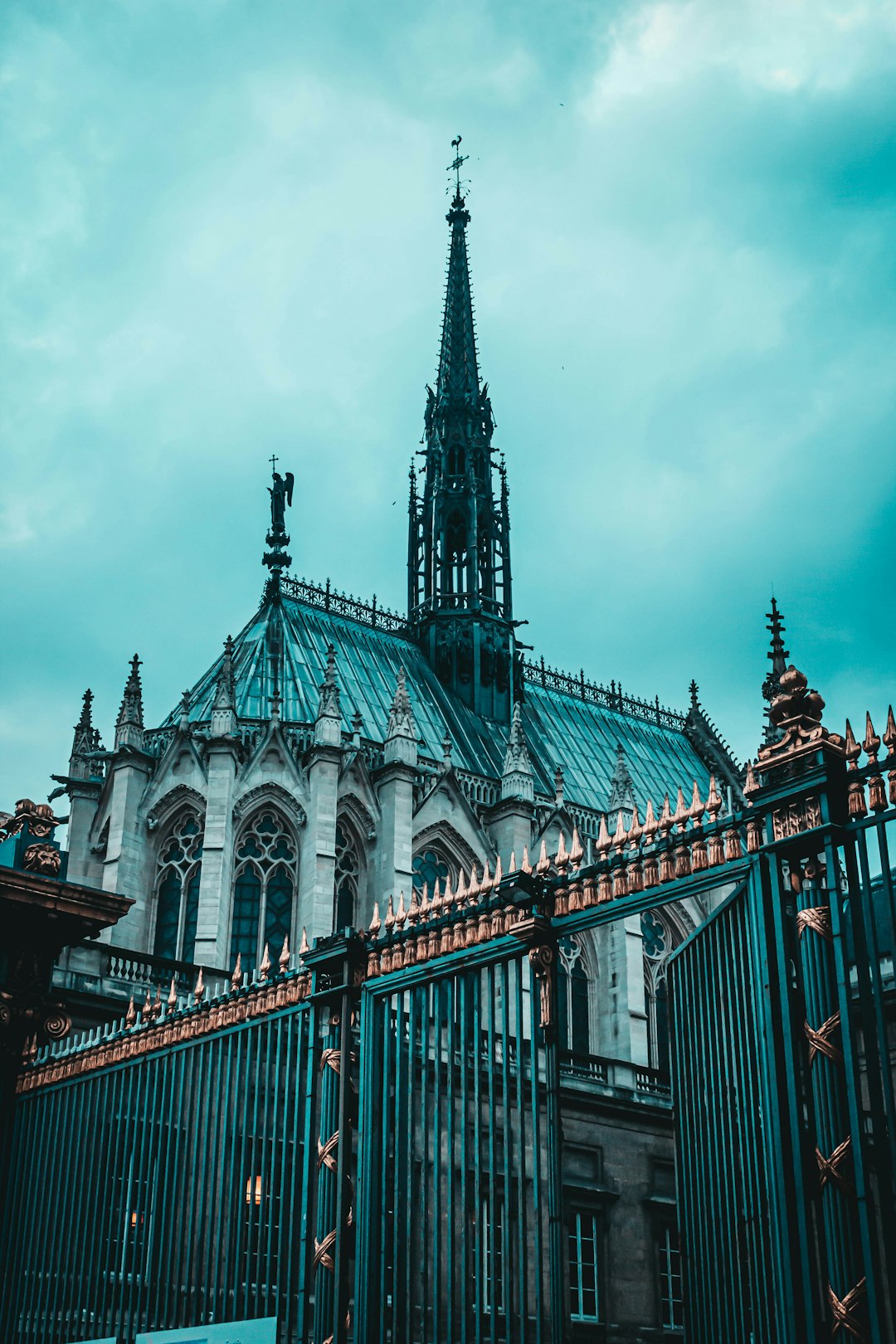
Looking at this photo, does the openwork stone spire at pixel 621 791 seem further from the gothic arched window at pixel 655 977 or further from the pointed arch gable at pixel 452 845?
the pointed arch gable at pixel 452 845

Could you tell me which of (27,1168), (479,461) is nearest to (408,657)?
(479,461)

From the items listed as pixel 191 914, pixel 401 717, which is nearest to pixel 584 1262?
pixel 191 914

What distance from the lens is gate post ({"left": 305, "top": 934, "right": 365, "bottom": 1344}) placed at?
9.30 m

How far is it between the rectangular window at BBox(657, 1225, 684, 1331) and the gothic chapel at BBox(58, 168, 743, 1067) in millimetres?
11350

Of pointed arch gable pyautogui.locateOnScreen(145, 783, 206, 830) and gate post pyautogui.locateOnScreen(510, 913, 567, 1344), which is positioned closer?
gate post pyautogui.locateOnScreen(510, 913, 567, 1344)

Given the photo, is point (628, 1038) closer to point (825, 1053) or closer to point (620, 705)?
point (620, 705)

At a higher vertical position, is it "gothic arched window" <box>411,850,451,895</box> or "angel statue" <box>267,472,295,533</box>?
Result: "angel statue" <box>267,472,295,533</box>

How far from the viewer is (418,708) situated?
1938 inches

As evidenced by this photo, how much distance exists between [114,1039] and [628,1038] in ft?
106

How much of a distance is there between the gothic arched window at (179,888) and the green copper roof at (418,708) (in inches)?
147

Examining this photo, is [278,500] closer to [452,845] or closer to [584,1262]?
[452,845]

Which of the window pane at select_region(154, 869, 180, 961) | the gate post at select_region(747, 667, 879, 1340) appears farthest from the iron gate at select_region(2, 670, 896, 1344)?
the window pane at select_region(154, 869, 180, 961)

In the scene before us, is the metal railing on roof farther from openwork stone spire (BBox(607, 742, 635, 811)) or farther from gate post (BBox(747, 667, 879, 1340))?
gate post (BBox(747, 667, 879, 1340))

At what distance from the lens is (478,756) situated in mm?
48438
